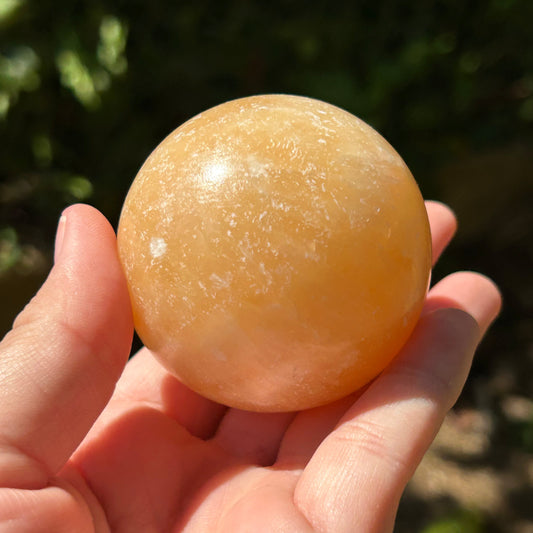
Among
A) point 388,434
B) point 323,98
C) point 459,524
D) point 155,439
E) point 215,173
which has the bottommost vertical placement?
point 459,524

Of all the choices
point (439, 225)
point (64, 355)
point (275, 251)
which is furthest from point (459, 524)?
point (64, 355)

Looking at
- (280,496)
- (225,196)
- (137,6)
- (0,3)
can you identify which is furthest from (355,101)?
(280,496)

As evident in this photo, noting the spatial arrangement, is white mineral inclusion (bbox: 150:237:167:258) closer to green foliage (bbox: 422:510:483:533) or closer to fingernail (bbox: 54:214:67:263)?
fingernail (bbox: 54:214:67:263)

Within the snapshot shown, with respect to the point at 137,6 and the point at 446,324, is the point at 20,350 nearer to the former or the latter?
the point at 446,324

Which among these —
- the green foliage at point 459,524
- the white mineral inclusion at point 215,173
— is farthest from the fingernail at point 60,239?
the green foliage at point 459,524

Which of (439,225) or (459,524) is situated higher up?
(439,225)

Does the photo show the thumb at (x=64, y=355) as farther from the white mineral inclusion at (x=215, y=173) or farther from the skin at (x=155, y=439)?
the white mineral inclusion at (x=215, y=173)

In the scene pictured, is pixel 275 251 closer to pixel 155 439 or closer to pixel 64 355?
pixel 64 355
